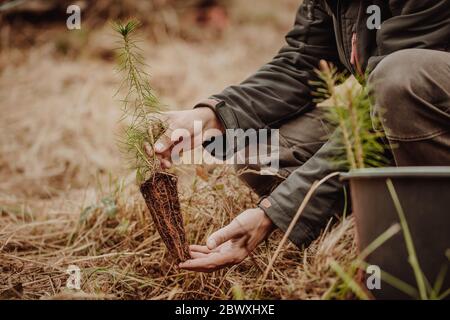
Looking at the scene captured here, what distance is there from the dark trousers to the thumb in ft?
1.55

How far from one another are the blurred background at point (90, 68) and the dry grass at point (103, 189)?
0.05ft

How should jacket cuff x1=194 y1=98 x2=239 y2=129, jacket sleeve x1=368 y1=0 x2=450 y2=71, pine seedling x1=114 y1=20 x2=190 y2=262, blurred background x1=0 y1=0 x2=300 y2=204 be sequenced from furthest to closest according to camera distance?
blurred background x1=0 y1=0 x2=300 y2=204 < jacket cuff x1=194 y1=98 x2=239 y2=129 < pine seedling x1=114 y1=20 x2=190 y2=262 < jacket sleeve x1=368 y1=0 x2=450 y2=71

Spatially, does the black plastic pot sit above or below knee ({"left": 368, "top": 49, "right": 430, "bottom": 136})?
below

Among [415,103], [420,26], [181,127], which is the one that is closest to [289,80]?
[181,127]

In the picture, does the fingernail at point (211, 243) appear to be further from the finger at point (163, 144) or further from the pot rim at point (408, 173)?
the pot rim at point (408, 173)

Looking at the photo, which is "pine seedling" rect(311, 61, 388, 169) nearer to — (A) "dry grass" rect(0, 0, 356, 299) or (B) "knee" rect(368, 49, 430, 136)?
(B) "knee" rect(368, 49, 430, 136)

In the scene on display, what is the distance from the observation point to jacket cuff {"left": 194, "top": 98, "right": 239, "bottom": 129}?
1738 mm

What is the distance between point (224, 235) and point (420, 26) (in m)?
0.78

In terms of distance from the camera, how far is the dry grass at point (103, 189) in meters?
1.56

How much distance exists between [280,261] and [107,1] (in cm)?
460

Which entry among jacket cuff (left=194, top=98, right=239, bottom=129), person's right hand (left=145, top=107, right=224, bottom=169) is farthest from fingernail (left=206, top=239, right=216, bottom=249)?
jacket cuff (left=194, top=98, right=239, bottom=129)

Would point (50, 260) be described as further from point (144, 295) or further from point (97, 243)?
point (144, 295)

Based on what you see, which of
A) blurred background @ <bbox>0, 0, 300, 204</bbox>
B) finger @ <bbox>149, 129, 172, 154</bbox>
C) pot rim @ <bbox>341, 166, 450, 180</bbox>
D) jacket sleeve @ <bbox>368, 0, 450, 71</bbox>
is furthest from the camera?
blurred background @ <bbox>0, 0, 300, 204</bbox>

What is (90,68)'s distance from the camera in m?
4.91
